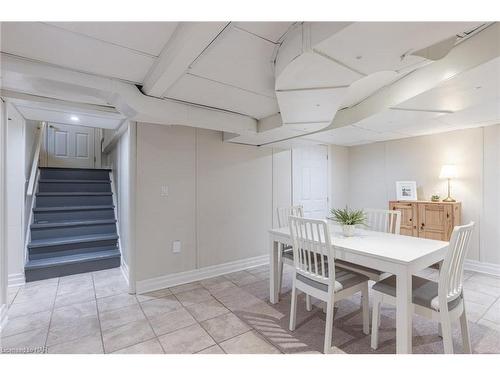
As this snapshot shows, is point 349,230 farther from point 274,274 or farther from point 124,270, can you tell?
point 124,270

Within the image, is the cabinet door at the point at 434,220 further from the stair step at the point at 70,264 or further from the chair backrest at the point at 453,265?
the stair step at the point at 70,264

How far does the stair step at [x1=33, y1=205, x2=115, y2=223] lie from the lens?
3828 millimetres

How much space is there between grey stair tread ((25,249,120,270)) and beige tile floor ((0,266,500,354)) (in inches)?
9.5

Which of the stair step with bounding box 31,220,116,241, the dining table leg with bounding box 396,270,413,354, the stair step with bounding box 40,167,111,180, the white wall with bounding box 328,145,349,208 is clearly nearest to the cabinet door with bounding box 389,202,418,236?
the white wall with bounding box 328,145,349,208

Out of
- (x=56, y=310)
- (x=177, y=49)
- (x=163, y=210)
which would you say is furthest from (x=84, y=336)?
(x=177, y=49)

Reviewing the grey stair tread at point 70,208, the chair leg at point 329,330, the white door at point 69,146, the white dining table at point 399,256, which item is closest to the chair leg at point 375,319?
the white dining table at point 399,256

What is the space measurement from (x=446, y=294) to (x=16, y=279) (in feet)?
14.2

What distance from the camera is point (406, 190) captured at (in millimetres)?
4047

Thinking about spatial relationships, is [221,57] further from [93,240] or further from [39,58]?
[93,240]

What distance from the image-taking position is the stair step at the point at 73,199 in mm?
4062

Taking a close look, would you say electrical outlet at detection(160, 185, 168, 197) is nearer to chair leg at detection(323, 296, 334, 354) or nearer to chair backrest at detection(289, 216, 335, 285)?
chair backrest at detection(289, 216, 335, 285)

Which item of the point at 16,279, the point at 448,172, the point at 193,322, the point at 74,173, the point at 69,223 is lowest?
the point at 193,322

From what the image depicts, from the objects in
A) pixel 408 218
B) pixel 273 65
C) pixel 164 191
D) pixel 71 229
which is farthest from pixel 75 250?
pixel 408 218

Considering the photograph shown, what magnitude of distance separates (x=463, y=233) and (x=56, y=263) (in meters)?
4.33
